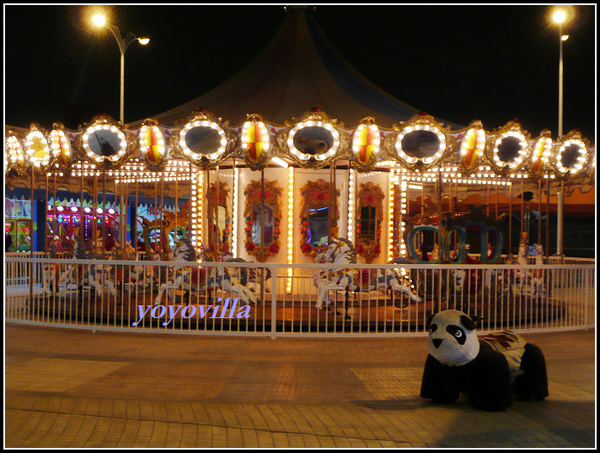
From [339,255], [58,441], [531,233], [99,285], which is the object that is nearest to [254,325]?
[339,255]

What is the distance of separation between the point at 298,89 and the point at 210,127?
3.54 m

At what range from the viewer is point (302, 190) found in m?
13.1

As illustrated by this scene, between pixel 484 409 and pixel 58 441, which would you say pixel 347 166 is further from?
pixel 58 441

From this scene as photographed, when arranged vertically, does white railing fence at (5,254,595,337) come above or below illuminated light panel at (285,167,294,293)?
below

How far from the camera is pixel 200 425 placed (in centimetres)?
486

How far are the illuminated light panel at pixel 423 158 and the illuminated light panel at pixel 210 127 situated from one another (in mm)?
3095

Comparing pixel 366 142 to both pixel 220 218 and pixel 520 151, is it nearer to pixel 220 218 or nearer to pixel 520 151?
pixel 520 151

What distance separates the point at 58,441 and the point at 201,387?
5.85 feet

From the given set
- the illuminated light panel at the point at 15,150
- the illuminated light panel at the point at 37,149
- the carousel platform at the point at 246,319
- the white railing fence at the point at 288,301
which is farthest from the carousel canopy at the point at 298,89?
the carousel platform at the point at 246,319

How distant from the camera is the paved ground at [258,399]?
4.60 metres

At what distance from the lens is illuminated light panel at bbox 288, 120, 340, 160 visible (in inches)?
393

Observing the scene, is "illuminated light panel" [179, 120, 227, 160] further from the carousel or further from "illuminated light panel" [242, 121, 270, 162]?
"illuminated light panel" [242, 121, 270, 162]

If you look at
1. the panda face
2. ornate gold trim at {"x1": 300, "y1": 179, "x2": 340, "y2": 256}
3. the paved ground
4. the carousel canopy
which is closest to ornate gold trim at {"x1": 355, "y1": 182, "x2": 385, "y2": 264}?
ornate gold trim at {"x1": 300, "y1": 179, "x2": 340, "y2": 256}

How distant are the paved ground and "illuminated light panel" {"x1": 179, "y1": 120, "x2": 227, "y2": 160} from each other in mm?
3592
